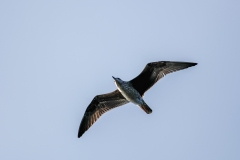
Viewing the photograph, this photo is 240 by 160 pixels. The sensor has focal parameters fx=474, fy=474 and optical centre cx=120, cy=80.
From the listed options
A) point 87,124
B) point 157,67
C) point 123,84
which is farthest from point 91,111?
point 157,67

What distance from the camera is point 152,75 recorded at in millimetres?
21312

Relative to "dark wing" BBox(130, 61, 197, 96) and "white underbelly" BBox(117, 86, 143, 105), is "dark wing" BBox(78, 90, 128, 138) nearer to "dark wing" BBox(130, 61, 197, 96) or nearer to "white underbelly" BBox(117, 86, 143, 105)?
"white underbelly" BBox(117, 86, 143, 105)

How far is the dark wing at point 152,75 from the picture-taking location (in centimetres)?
2123

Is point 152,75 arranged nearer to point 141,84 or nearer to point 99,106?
point 141,84

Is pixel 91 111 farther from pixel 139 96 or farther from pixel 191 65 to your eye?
pixel 191 65

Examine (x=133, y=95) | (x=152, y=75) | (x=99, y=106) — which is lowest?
(x=133, y=95)

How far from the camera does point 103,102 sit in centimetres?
2236

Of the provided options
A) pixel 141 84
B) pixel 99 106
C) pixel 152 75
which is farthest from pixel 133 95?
pixel 99 106

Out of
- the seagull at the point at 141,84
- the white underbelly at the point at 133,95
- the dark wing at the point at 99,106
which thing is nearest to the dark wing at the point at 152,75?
the seagull at the point at 141,84

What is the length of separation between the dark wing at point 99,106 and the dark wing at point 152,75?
45.5 inches

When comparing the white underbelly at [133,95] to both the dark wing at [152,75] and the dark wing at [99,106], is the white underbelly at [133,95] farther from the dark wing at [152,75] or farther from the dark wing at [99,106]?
the dark wing at [99,106]

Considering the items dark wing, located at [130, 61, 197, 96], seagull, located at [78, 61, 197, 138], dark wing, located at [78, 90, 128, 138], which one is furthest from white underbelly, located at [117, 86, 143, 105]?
dark wing, located at [78, 90, 128, 138]

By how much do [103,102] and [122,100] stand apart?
0.94m

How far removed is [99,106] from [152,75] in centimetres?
306
